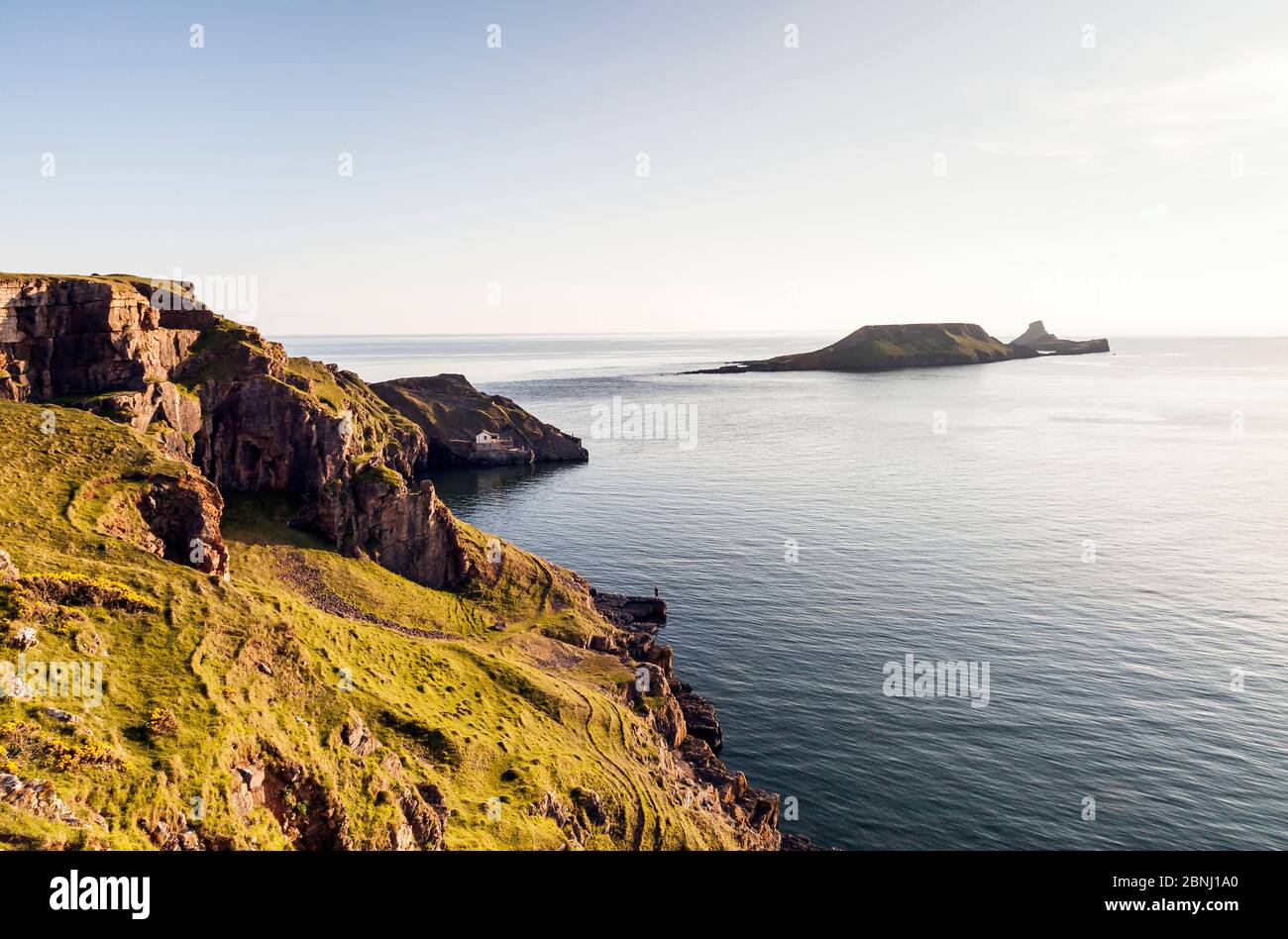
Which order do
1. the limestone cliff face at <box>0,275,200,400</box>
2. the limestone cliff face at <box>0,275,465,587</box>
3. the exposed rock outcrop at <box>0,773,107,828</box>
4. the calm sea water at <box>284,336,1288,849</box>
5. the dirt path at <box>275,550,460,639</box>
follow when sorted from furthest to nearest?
the dirt path at <box>275,550,460,639</box> → the limestone cliff face at <box>0,275,465,587</box> → the limestone cliff face at <box>0,275,200,400</box> → the calm sea water at <box>284,336,1288,849</box> → the exposed rock outcrop at <box>0,773,107,828</box>

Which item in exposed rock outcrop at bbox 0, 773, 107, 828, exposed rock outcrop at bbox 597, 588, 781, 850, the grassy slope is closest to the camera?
exposed rock outcrop at bbox 0, 773, 107, 828

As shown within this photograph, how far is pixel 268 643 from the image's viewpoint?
158ft

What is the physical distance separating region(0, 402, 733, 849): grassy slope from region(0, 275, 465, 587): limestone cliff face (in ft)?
16.2

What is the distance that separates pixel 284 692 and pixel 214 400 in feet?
192

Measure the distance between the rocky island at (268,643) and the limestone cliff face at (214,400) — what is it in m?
0.30

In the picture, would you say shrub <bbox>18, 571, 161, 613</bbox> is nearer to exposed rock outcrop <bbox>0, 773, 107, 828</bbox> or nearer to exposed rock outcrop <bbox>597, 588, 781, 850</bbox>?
exposed rock outcrop <bbox>0, 773, 107, 828</bbox>

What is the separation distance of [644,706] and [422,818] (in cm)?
3448

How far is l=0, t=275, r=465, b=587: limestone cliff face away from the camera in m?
78.0

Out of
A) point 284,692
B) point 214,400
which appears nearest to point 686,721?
point 284,692

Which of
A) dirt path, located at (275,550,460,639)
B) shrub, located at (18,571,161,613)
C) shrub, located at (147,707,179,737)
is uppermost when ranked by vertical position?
shrub, located at (18,571,161,613)

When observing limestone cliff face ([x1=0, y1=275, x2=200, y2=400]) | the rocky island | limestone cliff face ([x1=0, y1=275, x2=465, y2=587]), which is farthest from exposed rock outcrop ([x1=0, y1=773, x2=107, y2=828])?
limestone cliff face ([x1=0, y1=275, x2=200, y2=400])

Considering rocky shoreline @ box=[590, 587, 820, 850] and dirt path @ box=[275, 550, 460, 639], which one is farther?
dirt path @ box=[275, 550, 460, 639]
